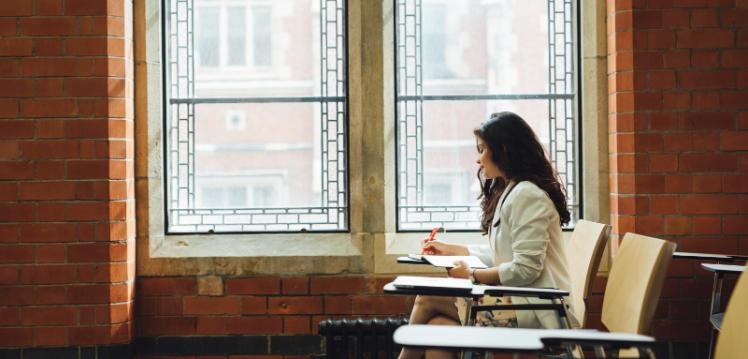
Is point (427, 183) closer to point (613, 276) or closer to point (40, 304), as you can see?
point (613, 276)

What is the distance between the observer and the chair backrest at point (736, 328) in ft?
5.76

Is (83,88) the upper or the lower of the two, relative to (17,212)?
upper

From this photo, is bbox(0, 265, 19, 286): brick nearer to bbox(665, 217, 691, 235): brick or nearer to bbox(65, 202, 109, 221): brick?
bbox(65, 202, 109, 221): brick

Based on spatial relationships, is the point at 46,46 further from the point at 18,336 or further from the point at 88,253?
the point at 18,336

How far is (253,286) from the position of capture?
3584 mm

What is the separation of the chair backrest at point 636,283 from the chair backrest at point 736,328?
23cm

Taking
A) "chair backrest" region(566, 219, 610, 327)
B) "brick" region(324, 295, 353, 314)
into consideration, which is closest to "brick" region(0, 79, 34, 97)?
"brick" region(324, 295, 353, 314)

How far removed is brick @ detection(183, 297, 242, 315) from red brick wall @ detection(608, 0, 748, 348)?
1825 mm

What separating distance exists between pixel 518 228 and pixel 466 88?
4.21ft

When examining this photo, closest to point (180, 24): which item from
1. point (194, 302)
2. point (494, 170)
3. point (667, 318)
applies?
point (194, 302)

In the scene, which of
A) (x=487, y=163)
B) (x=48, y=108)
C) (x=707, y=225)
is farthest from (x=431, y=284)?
(x=48, y=108)

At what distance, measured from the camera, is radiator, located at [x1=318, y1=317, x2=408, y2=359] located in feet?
11.1

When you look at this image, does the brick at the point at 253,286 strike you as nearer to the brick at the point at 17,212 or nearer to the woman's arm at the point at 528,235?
the brick at the point at 17,212

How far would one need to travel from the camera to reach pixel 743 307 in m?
1.78
